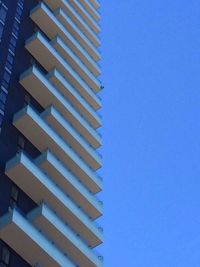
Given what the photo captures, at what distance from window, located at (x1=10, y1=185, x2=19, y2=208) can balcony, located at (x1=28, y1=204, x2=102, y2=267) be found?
1.08 meters

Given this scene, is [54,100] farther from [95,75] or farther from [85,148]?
[95,75]

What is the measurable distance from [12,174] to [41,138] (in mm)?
4730

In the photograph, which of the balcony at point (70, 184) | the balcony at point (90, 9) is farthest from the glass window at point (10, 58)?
the balcony at point (90, 9)

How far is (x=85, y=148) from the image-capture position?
4478cm

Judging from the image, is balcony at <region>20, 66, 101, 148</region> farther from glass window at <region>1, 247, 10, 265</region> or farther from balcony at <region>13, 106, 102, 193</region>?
glass window at <region>1, 247, 10, 265</region>

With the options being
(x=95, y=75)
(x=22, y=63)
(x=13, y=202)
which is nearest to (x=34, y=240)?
(x=13, y=202)

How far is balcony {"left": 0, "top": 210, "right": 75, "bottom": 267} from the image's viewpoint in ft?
104

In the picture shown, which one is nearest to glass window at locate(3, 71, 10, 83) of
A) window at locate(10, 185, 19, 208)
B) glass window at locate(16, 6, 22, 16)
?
window at locate(10, 185, 19, 208)

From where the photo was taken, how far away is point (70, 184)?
39844 mm

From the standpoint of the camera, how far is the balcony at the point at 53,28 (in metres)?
48.5

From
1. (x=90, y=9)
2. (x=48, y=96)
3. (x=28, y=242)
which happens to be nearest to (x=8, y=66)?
(x=48, y=96)

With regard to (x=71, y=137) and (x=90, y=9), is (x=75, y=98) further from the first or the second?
(x=90, y=9)

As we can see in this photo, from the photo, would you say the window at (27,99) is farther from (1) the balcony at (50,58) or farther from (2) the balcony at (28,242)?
(2) the balcony at (28,242)

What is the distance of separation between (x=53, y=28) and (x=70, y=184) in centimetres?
1520
